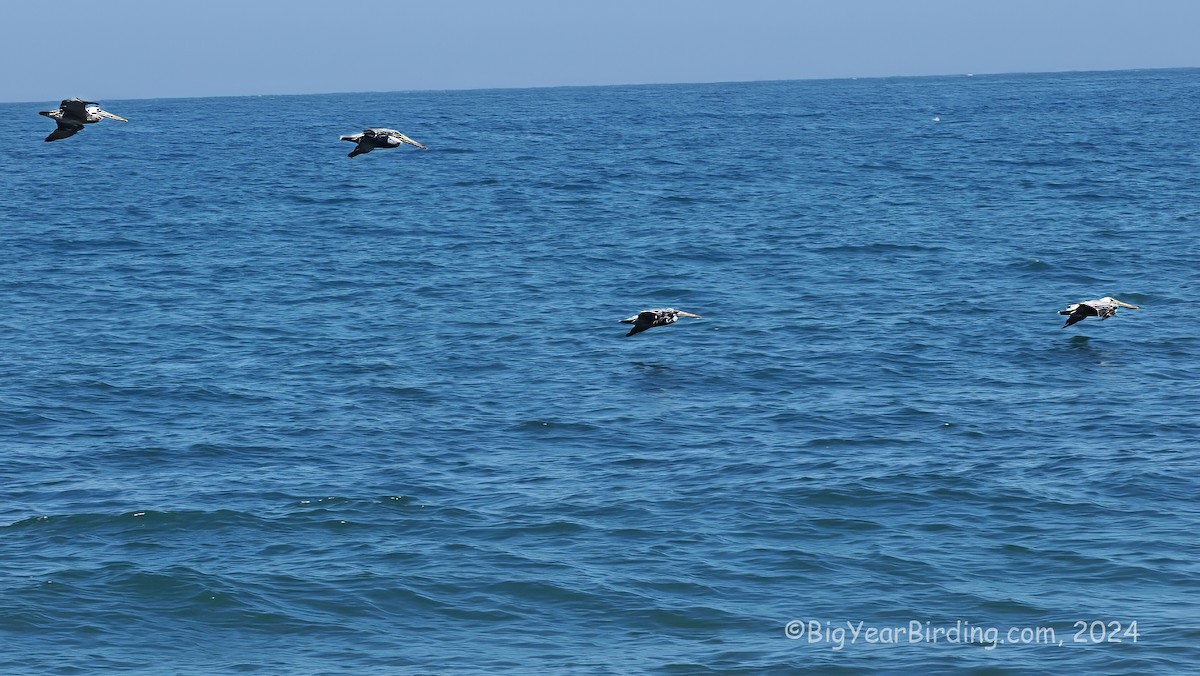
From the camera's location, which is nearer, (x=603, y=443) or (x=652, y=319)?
(x=603, y=443)

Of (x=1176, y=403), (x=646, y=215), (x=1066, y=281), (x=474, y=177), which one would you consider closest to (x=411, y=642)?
(x=1176, y=403)

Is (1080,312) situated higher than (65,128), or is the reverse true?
(65,128)

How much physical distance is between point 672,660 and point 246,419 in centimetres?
1648

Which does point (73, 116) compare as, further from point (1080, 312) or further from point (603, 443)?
point (1080, 312)

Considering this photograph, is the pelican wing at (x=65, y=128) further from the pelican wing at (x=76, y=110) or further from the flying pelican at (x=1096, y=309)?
the flying pelican at (x=1096, y=309)

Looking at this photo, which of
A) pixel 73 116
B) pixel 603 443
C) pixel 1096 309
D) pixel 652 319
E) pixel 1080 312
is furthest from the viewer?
pixel 1080 312

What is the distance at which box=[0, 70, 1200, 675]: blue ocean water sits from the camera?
79.5ft

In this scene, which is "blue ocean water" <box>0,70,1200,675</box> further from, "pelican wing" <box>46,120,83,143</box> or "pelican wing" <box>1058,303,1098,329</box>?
"pelican wing" <box>46,120,83,143</box>

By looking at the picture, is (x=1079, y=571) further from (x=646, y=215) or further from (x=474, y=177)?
(x=474, y=177)

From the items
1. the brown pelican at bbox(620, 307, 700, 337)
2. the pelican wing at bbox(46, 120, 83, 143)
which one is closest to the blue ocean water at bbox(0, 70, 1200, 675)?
the brown pelican at bbox(620, 307, 700, 337)

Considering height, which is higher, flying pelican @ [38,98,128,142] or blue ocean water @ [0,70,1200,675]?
flying pelican @ [38,98,128,142]

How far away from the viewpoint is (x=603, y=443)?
33219mm

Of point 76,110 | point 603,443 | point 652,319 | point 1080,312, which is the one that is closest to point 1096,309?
point 1080,312

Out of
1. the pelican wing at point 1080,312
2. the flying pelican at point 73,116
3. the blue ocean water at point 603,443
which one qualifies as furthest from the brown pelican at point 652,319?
the flying pelican at point 73,116
